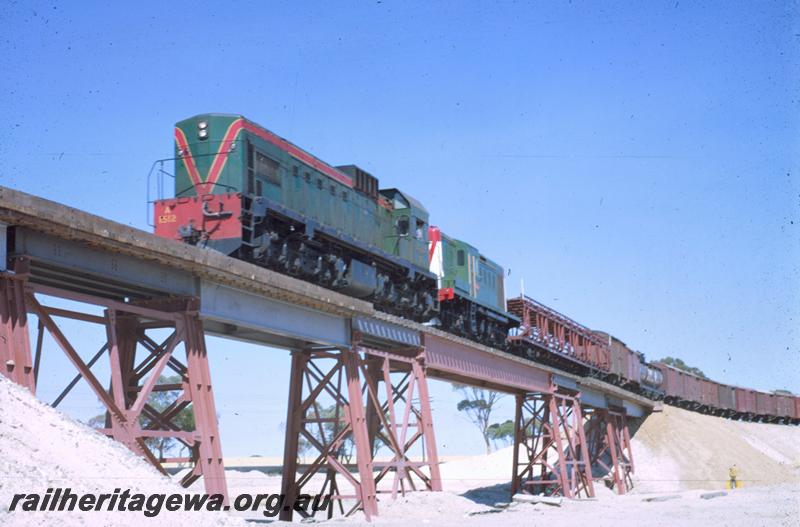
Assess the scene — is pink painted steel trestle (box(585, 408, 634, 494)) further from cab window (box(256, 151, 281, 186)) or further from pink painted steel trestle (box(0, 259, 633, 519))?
cab window (box(256, 151, 281, 186))

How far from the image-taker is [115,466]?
10.7 m

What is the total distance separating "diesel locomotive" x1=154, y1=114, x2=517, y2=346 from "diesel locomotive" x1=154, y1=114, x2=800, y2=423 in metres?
0.03

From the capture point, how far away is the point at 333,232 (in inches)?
949

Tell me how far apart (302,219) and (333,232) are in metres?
1.53

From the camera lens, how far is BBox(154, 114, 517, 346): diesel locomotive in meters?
21.0

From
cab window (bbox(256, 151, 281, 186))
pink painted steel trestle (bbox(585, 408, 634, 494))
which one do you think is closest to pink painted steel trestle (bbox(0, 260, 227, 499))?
cab window (bbox(256, 151, 281, 186))

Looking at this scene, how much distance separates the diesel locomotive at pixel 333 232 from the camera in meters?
21.2

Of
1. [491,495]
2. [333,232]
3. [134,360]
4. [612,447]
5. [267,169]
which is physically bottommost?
[491,495]

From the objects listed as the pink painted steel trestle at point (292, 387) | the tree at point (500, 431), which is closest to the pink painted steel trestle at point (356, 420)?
the pink painted steel trestle at point (292, 387)

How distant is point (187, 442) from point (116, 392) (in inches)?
73.5

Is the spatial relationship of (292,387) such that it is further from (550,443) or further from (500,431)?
(500,431)

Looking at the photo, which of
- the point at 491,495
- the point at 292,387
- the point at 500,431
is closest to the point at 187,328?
the point at 292,387

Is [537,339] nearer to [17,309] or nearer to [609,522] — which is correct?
[609,522]

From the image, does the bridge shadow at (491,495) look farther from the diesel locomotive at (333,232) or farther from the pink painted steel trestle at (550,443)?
the diesel locomotive at (333,232)
